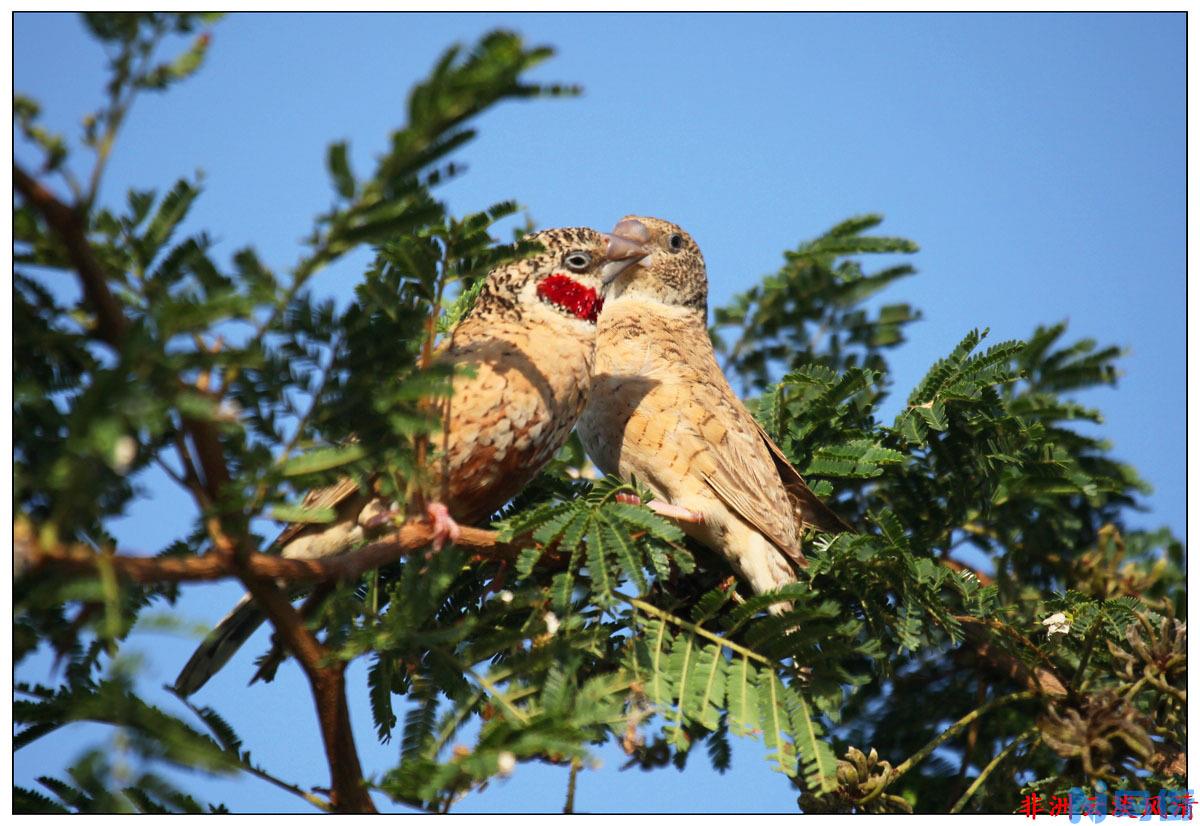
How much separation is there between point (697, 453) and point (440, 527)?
176 cm

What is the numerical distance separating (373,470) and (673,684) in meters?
1.37

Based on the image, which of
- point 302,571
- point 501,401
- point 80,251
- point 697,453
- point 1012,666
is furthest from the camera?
point 697,453

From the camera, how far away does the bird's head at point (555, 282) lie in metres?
5.00

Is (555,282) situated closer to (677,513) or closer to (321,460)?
(677,513)

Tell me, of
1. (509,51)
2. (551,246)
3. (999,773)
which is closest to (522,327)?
(551,246)

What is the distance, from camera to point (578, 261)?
5129 mm

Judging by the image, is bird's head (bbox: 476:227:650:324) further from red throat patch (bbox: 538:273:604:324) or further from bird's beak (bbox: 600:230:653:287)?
bird's beak (bbox: 600:230:653:287)

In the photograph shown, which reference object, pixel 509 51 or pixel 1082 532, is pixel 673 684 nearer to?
pixel 509 51

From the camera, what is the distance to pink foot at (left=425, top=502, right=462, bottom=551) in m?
3.52

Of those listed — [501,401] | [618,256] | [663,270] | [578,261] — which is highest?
[663,270]

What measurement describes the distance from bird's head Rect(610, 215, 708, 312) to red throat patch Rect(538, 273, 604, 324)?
1.46 m

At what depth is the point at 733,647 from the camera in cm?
420

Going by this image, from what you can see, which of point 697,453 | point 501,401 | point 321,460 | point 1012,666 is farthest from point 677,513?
point 321,460

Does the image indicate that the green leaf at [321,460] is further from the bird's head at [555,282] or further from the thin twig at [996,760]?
the thin twig at [996,760]
